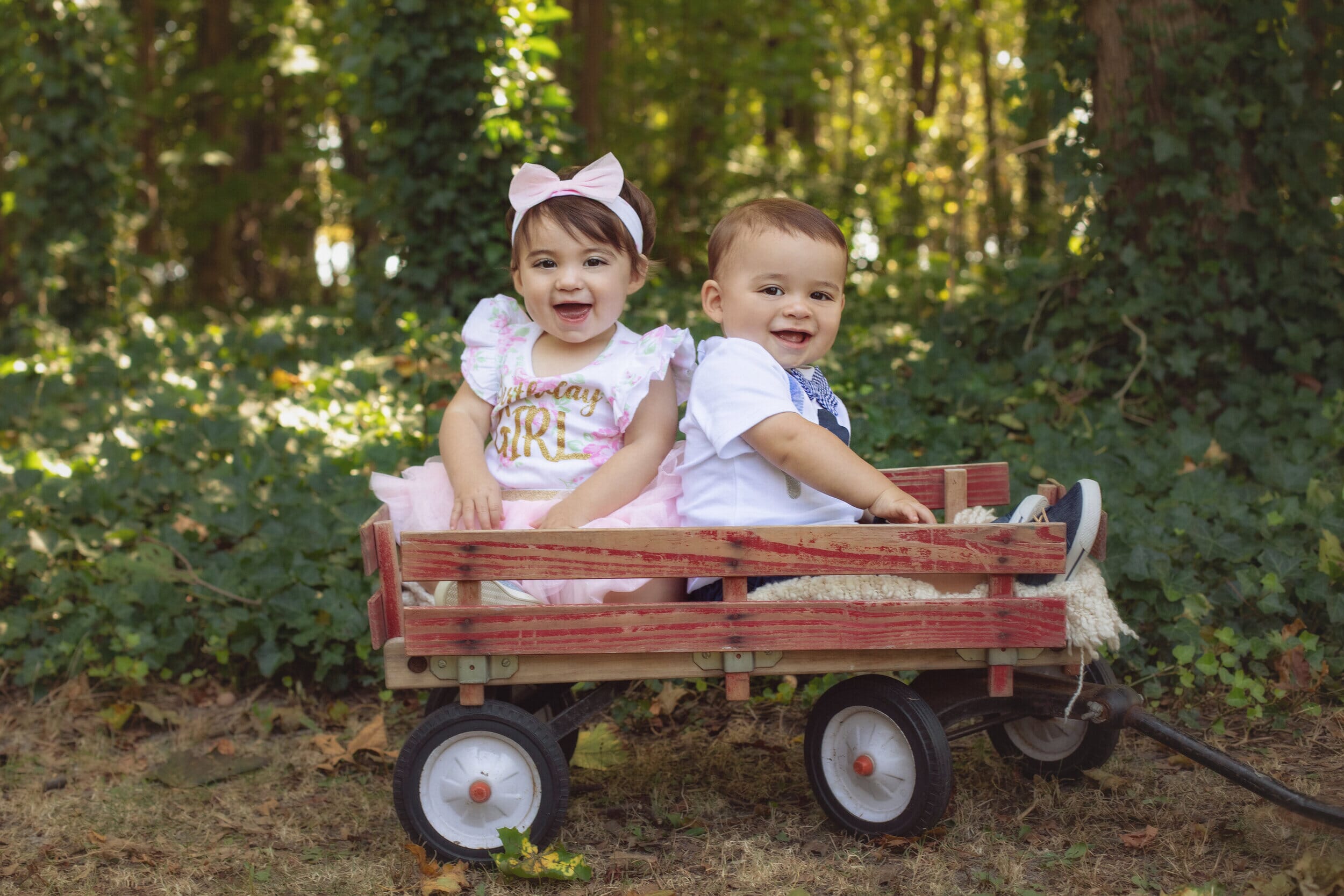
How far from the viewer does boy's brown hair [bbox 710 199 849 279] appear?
263 cm

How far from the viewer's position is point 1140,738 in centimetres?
313

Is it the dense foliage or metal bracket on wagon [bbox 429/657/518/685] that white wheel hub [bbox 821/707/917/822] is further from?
the dense foliage

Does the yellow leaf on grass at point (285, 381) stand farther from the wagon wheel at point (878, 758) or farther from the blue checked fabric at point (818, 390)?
the wagon wheel at point (878, 758)

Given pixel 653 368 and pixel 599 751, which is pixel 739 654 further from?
pixel 599 751

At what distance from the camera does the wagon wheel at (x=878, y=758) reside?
2.46m

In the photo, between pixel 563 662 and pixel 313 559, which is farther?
pixel 313 559

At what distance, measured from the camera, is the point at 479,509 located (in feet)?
8.79

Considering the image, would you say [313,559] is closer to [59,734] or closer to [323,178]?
[59,734]

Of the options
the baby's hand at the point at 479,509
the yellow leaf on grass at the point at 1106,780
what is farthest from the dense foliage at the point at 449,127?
the yellow leaf on grass at the point at 1106,780

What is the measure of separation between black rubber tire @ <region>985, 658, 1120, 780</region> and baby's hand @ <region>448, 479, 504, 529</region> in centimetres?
126

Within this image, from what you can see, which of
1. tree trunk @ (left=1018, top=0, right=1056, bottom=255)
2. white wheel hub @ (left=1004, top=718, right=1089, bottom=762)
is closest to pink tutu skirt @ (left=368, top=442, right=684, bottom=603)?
white wheel hub @ (left=1004, top=718, right=1089, bottom=762)

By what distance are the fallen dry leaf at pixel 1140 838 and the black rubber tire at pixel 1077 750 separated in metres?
0.22

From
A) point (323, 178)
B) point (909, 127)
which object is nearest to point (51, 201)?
point (323, 178)

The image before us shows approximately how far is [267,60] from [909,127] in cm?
883
